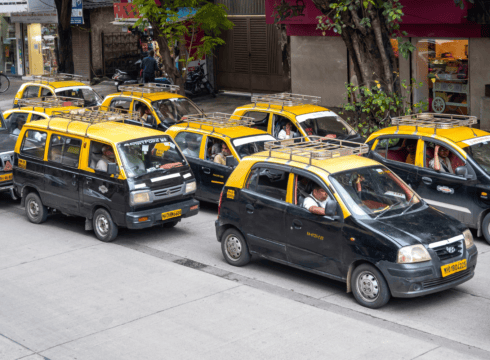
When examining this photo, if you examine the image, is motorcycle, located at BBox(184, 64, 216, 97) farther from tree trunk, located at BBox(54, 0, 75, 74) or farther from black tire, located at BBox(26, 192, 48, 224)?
black tire, located at BBox(26, 192, 48, 224)

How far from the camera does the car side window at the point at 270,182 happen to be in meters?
9.02

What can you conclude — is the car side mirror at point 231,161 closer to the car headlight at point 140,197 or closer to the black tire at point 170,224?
the black tire at point 170,224

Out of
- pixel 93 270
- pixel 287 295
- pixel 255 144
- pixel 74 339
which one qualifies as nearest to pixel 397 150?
pixel 255 144

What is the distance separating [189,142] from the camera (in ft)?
43.5

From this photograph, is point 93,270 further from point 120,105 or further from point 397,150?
point 120,105

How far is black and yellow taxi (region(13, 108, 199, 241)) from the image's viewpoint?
10.9 meters

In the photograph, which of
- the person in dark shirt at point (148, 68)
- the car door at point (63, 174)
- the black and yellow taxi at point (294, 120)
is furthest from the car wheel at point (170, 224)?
the person in dark shirt at point (148, 68)

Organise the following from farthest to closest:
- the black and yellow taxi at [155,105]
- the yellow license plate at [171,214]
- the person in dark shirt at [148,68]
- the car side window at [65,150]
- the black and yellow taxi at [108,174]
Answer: the person in dark shirt at [148,68] → the black and yellow taxi at [155,105] → the car side window at [65,150] → the yellow license plate at [171,214] → the black and yellow taxi at [108,174]

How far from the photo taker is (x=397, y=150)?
11641mm

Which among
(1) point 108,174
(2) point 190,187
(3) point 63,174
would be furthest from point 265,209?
(3) point 63,174

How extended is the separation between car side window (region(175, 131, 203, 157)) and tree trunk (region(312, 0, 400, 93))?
179 inches

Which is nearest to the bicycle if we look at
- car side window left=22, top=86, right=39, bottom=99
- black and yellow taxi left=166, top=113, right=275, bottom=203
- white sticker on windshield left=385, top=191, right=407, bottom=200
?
car side window left=22, top=86, right=39, bottom=99

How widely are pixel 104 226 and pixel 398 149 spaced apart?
16.6ft

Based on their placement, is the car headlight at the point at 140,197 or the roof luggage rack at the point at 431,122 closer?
the car headlight at the point at 140,197
